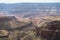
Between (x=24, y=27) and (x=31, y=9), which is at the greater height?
(x=31, y=9)

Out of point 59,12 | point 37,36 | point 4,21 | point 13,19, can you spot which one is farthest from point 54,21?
point 4,21

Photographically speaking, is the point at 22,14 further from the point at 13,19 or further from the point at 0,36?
the point at 0,36

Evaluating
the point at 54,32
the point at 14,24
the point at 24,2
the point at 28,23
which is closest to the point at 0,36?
the point at 14,24

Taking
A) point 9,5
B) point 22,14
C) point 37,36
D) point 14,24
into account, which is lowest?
point 37,36

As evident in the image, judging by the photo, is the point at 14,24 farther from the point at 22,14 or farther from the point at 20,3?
the point at 20,3

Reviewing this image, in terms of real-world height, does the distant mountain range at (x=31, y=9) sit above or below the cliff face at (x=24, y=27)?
above

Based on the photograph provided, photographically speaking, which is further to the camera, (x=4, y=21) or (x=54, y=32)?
(x=4, y=21)

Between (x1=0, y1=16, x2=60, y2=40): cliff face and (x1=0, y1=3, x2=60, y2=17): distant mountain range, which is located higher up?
(x1=0, y1=3, x2=60, y2=17): distant mountain range

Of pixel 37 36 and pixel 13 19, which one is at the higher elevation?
pixel 13 19
